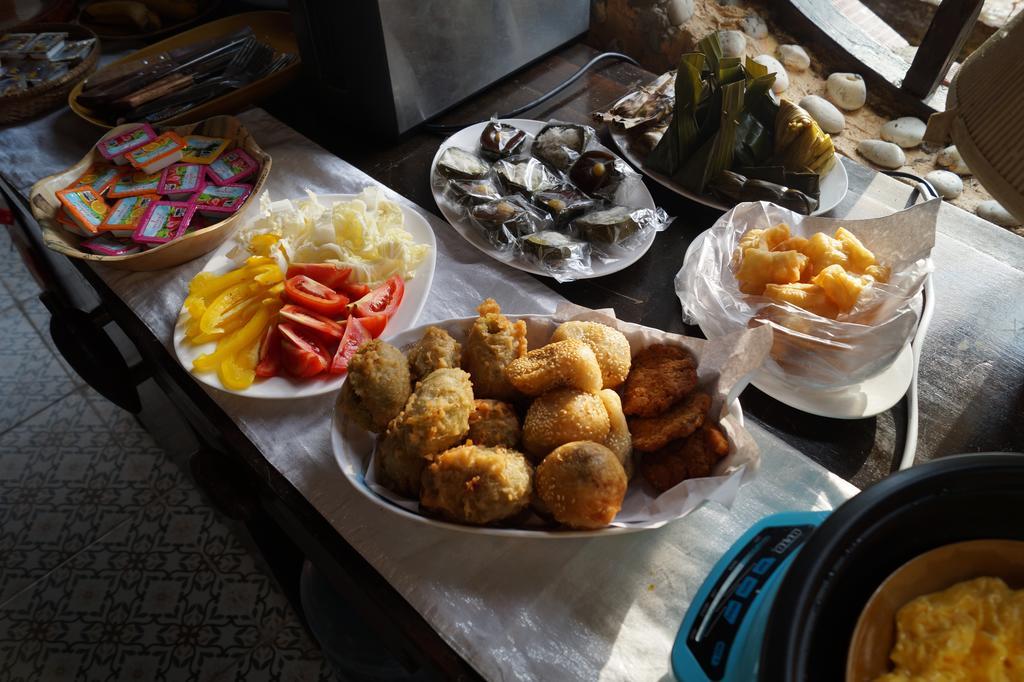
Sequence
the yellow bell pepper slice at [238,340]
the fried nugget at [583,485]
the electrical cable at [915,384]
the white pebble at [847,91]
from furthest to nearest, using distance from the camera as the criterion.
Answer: the white pebble at [847,91]
the yellow bell pepper slice at [238,340]
the electrical cable at [915,384]
the fried nugget at [583,485]

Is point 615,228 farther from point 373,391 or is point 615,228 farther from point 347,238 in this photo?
point 373,391

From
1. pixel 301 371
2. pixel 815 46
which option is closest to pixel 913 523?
pixel 301 371

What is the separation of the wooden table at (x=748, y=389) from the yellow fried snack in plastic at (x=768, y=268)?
0.14 meters

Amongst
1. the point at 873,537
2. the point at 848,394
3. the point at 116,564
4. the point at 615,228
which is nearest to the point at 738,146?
the point at 615,228

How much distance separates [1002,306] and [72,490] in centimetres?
246

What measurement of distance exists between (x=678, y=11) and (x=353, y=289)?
1.90 m

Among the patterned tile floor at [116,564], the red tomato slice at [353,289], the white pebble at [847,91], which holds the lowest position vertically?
the patterned tile floor at [116,564]

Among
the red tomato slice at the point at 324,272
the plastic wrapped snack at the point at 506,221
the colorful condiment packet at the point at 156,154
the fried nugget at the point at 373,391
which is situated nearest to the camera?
the fried nugget at the point at 373,391

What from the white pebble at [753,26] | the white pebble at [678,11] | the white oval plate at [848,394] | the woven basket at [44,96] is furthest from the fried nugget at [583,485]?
the white pebble at [753,26]

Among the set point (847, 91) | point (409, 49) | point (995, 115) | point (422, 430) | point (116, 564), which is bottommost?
Result: point (116, 564)

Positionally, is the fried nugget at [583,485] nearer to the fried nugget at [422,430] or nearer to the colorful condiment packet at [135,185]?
the fried nugget at [422,430]

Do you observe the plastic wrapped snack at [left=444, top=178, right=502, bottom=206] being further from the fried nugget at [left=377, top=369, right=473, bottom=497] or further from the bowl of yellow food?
the bowl of yellow food

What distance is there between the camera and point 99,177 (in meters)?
1.39

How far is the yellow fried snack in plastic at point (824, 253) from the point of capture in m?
1.08
